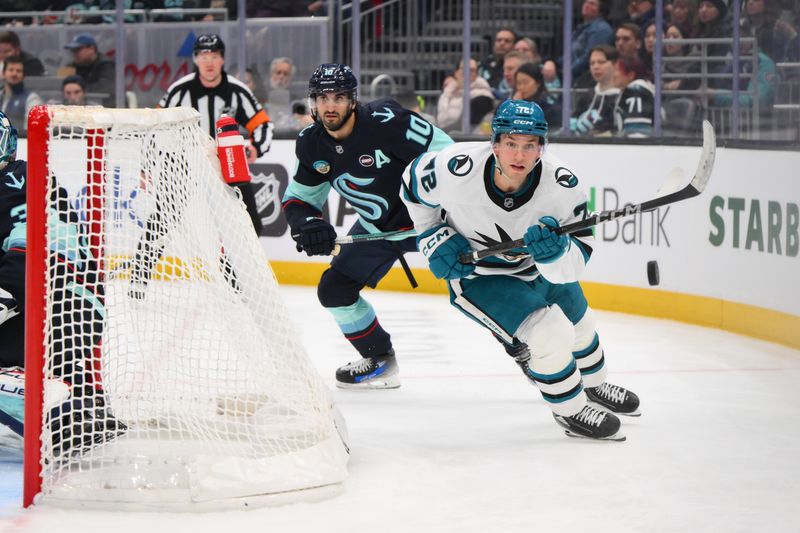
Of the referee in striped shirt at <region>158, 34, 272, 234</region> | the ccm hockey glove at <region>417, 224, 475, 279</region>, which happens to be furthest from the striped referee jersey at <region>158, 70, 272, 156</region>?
the ccm hockey glove at <region>417, 224, 475, 279</region>

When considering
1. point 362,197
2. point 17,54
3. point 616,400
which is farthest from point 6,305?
point 17,54

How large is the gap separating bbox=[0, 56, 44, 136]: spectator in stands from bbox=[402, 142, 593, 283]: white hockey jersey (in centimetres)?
454

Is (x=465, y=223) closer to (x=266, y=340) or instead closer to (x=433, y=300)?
(x=266, y=340)

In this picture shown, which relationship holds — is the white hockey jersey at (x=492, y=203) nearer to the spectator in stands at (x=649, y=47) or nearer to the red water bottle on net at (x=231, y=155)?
the red water bottle on net at (x=231, y=155)

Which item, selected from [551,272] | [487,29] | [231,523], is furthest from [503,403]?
[487,29]

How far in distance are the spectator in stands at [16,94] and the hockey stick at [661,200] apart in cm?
474

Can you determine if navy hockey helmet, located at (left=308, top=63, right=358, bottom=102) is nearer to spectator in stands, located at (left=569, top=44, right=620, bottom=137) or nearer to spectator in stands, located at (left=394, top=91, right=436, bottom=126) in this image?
spectator in stands, located at (left=569, top=44, right=620, bottom=137)

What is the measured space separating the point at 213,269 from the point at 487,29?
4.01 meters

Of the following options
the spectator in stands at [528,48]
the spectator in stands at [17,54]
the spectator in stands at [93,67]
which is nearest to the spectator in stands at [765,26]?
the spectator in stands at [528,48]

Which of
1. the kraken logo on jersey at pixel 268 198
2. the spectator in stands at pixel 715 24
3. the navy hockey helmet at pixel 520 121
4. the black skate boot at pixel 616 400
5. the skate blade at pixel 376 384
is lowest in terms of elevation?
the skate blade at pixel 376 384

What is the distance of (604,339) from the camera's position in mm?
5074

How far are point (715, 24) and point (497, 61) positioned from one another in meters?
1.38

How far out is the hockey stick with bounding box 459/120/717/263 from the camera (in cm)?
315

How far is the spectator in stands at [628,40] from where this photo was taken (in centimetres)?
607
